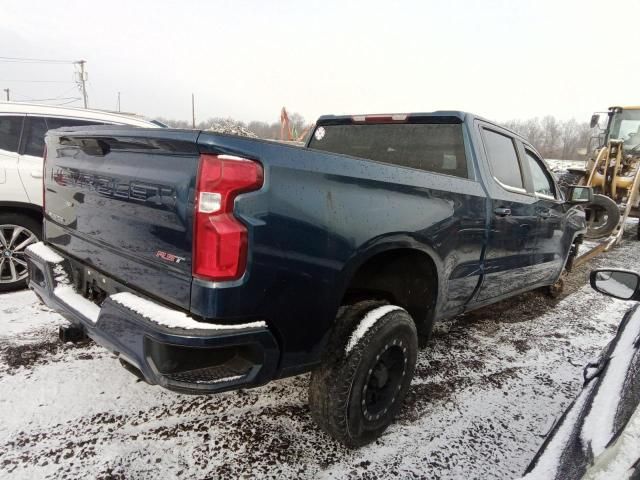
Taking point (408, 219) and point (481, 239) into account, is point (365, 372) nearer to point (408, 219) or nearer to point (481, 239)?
point (408, 219)

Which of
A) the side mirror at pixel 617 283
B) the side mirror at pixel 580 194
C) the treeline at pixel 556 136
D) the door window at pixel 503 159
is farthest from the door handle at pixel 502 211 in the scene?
the treeline at pixel 556 136

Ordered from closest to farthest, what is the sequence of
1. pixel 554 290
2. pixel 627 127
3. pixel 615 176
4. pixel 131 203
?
pixel 131 203 < pixel 554 290 < pixel 615 176 < pixel 627 127

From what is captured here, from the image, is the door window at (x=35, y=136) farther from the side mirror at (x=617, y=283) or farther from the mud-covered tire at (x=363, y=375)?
the side mirror at (x=617, y=283)

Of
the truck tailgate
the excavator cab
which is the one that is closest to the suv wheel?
the truck tailgate

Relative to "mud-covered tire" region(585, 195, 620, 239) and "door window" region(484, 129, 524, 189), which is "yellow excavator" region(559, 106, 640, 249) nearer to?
"mud-covered tire" region(585, 195, 620, 239)

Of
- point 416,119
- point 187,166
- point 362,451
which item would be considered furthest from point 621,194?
point 187,166

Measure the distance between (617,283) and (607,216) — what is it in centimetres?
765

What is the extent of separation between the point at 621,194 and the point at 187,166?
11.3 metres

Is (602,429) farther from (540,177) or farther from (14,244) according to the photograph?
(14,244)

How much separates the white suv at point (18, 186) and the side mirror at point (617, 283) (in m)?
4.81

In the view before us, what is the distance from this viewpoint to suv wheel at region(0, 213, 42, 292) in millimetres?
4039

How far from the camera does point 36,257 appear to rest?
8.24ft

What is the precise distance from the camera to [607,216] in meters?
8.38

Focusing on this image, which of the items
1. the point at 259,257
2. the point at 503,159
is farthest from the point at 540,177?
the point at 259,257
